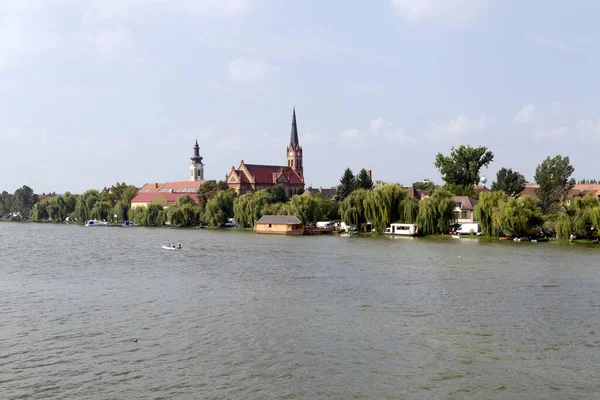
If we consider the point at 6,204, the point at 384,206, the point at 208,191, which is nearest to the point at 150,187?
the point at 208,191

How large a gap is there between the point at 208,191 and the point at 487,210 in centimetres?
5707

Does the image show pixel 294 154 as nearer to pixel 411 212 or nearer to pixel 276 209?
pixel 276 209

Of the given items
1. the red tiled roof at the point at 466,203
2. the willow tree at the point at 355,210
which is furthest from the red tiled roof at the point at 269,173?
the red tiled roof at the point at 466,203

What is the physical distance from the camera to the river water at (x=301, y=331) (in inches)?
628

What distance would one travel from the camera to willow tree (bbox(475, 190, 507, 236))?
213 ft

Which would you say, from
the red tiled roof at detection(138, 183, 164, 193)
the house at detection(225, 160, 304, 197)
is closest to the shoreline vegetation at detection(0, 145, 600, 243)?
the red tiled roof at detection(138, 183, 164, 193)

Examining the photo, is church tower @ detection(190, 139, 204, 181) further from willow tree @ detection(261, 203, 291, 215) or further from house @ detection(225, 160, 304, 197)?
willow tree @ detection(261, 203, 291, 215)

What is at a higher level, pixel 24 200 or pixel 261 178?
pixel 261 178

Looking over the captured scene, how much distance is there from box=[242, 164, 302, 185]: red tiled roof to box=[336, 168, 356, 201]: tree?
3619cm

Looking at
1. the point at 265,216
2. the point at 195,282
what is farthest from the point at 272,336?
the point at 265,216

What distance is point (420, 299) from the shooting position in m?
27.5

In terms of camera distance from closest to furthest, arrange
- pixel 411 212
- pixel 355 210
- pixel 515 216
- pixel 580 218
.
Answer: pixel 580 218, pixel 515 216, pixel 411 212, pixel 355 210

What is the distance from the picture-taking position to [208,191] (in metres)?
109

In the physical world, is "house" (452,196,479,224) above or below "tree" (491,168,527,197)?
below
